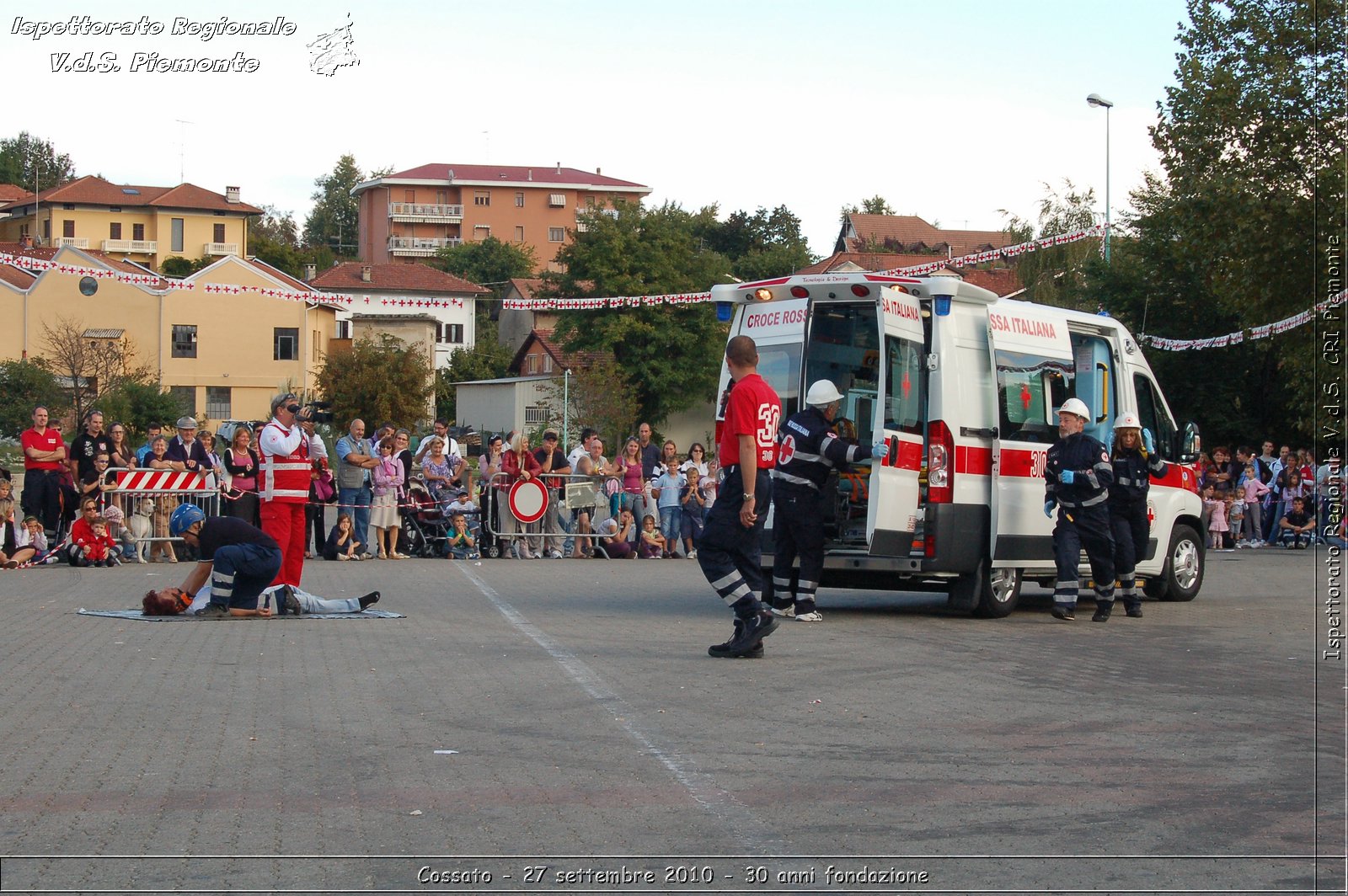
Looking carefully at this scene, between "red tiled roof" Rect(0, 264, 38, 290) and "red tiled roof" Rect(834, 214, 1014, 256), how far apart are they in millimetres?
55224

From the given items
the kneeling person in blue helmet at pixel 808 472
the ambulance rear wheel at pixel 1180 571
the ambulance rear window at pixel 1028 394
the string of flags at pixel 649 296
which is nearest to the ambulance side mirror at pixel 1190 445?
the ambulance rear wheel at pixel 1180 571

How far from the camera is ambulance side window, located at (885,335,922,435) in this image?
12.8 m

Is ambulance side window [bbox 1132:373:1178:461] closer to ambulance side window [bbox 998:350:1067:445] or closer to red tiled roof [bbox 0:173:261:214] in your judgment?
ambulance side window [bbox 998:350:1067:445]

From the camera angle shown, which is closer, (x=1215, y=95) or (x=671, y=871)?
(x=671, y=871)

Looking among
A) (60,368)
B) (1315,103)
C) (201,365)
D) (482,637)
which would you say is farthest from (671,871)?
(201,365)

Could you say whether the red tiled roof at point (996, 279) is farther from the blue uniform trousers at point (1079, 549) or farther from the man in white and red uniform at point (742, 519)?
the man in white and red uniform at point (742, 519)

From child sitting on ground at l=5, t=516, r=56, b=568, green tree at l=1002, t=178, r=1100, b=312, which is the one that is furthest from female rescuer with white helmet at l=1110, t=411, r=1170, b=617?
green tree at l=1002, t=178, r=1100, b=312

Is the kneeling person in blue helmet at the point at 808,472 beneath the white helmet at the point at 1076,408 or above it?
Result: beneath

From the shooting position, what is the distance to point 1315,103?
25.5 meters

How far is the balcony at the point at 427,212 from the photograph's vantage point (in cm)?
12762

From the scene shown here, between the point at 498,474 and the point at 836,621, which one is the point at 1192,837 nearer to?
the point at 836,621

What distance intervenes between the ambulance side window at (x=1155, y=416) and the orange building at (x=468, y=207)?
115067 mm

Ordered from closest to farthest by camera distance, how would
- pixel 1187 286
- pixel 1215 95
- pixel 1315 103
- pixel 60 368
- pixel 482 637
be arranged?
pixel 482 637 < pixel 1315 103 < pixel 1215 95 < pixel 1187 286 < pixel 60 368

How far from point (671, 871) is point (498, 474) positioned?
1643 centimetres
